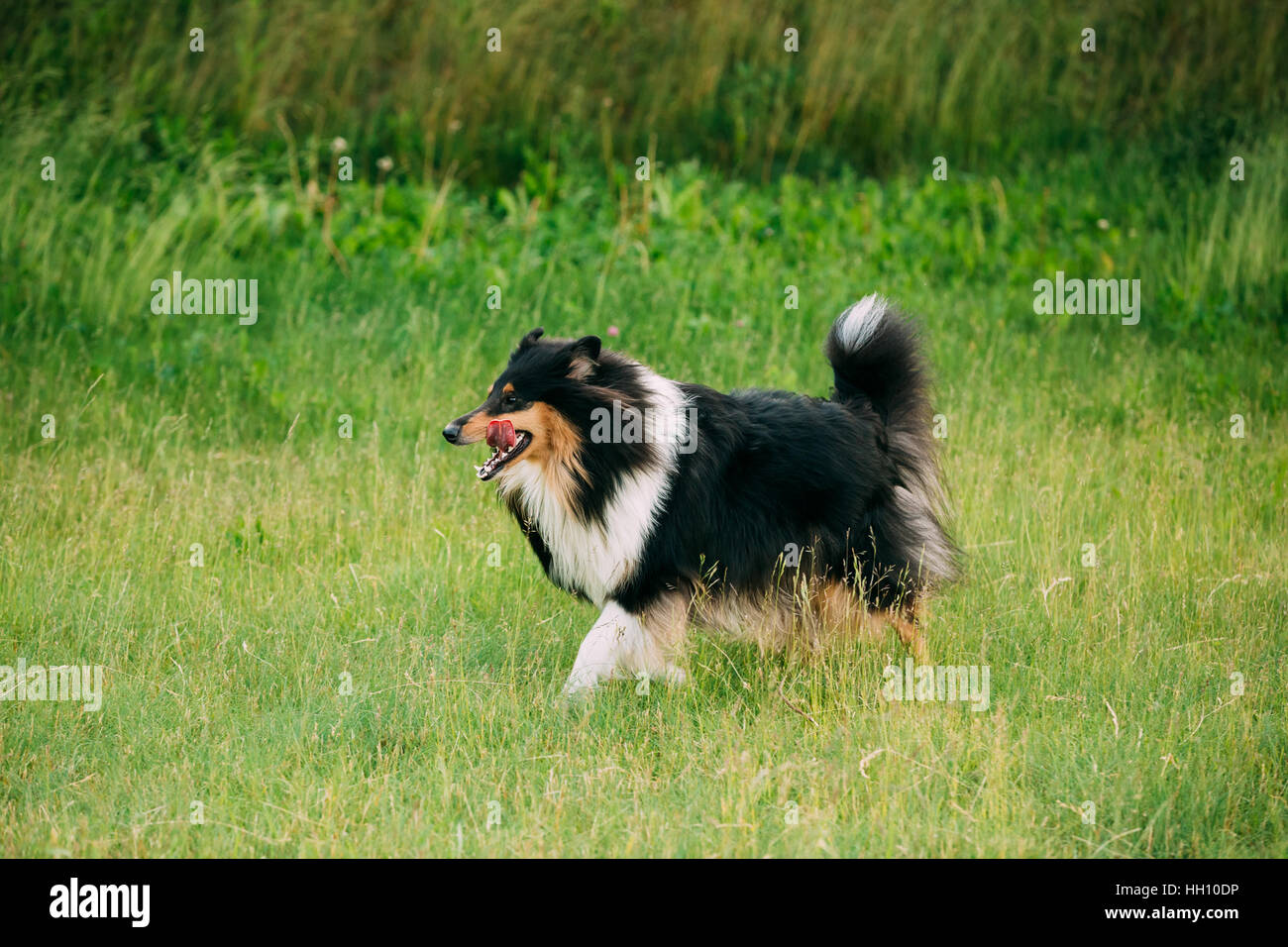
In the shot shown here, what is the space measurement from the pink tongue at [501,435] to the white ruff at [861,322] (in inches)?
59.1

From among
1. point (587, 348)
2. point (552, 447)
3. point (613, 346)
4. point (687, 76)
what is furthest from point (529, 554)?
point (687, 76)

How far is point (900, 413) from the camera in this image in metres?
5.46

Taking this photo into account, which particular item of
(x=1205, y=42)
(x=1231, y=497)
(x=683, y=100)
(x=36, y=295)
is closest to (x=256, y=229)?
(x=36, y=295)

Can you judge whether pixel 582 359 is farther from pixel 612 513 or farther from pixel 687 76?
pixel 687 76

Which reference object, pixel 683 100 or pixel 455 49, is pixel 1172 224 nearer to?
pixel 683 100

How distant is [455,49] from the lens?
1140cm

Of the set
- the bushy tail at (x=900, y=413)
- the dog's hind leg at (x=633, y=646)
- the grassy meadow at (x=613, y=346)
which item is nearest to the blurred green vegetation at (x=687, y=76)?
the grassy meadow at (x=613, y=346)

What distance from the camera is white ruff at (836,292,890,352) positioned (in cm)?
529

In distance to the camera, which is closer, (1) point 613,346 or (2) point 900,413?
(2) point 900,413

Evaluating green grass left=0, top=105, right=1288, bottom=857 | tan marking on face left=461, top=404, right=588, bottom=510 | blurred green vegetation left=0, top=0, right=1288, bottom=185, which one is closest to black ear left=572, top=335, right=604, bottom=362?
tan marking on face left=461, top=404, right=588, bottom=510

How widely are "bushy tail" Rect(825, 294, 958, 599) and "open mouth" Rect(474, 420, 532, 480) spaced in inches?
57.2

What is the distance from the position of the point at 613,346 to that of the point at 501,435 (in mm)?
3498

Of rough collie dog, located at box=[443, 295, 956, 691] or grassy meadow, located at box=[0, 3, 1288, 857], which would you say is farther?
rough collie dog, located at box=[443, 295, 956, 691]

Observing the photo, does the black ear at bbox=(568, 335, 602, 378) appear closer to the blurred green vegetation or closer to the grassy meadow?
the grassy meadow
